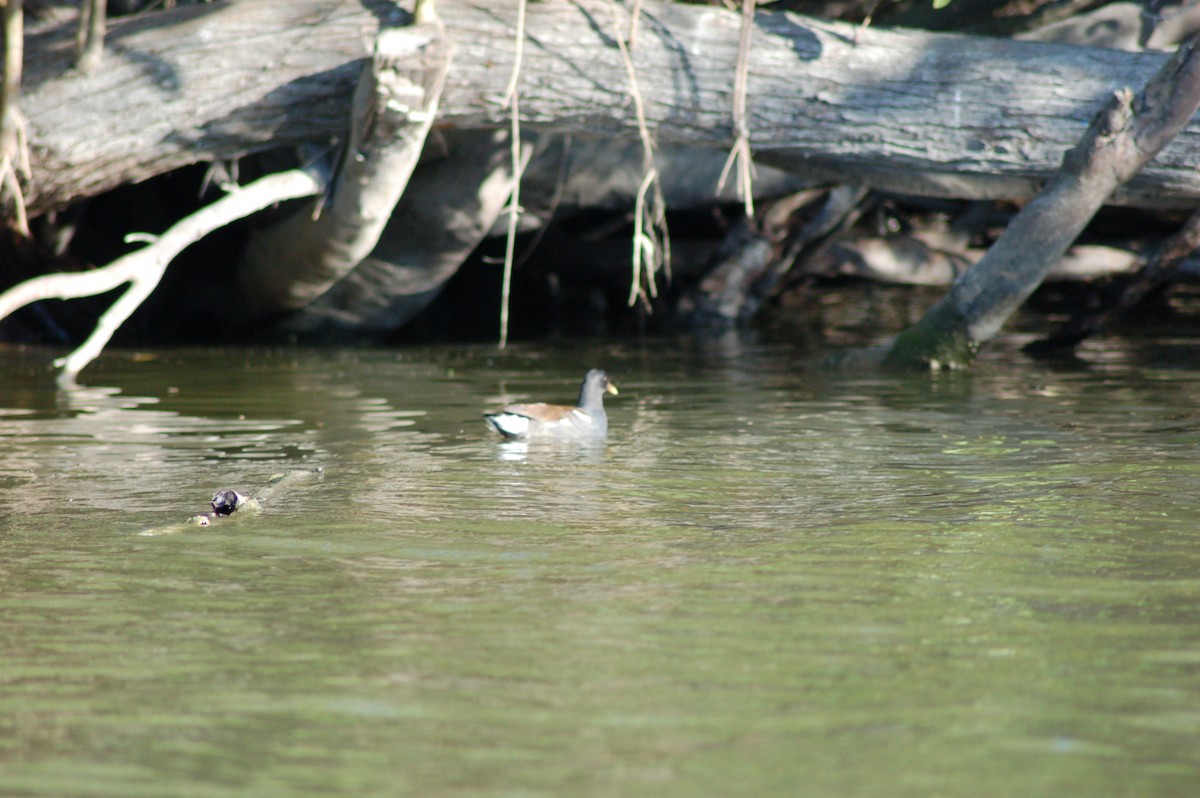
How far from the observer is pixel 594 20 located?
8.87 meters

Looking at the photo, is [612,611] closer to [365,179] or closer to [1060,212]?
[365,179]

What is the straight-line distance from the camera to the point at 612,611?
4012 mm

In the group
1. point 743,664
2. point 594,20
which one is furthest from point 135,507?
point 594,20

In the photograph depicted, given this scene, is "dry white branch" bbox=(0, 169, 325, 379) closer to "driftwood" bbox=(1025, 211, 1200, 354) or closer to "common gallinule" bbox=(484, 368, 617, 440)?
"common gallinule" bbox=(484, 368, 617, 440)

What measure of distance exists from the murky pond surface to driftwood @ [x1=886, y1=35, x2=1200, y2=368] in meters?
1.77

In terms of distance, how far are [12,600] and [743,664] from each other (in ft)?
6.98

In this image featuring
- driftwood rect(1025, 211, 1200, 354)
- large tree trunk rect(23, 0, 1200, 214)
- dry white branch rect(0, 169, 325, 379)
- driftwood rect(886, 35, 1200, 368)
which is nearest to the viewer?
dry white branch rect(0, 169, 325, 379)

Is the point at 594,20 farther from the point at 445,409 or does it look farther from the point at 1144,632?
the point at 1144,632

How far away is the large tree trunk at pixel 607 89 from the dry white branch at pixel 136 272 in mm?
383

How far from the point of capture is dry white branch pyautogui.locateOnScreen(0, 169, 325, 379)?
712 cm

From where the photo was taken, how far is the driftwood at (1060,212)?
8.49 metres

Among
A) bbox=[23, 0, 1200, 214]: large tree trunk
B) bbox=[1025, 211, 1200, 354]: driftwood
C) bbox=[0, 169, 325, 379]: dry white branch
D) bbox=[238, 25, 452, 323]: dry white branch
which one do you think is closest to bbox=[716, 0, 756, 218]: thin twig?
bbox=[23, 0, 1200, 214]: large tree trunk

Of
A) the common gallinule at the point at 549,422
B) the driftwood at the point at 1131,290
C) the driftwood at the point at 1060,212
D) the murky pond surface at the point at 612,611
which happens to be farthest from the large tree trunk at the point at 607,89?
the common gallinule at the point at 549,422

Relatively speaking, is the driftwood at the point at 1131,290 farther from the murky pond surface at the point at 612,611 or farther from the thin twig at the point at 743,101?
the thin twig at the point at 743,101
